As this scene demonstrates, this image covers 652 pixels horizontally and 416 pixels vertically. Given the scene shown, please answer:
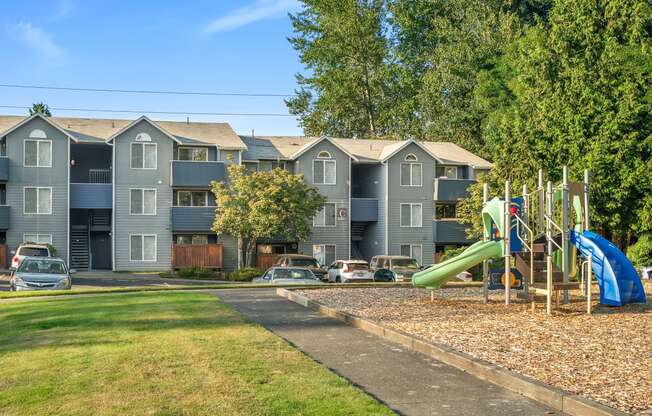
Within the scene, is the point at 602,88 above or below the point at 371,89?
below

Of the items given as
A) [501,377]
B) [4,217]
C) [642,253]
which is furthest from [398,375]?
[4,217]

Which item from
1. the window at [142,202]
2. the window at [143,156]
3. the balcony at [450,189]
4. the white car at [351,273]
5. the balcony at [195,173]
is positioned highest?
the window at [143,156]

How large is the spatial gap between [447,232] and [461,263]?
3386 centimetres

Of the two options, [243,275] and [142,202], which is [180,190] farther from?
[243,275]

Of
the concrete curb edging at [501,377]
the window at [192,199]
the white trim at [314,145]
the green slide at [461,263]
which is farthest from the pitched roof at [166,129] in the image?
the concrete curb edging at [501,377]

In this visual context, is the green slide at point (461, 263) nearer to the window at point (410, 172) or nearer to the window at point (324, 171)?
the window at point (324, 171)

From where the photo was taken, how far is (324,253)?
171ft

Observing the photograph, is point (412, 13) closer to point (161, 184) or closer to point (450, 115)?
point (450, 115)

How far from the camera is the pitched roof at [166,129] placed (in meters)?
49.7

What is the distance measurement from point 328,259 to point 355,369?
41.7m

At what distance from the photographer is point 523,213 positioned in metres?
20.6

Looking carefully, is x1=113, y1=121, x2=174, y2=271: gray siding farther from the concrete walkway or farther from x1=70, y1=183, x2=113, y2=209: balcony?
the concrete walkway

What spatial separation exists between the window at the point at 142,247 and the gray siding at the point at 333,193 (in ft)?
30.8

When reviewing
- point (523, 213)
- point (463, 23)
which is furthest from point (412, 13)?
point (523, 213)
